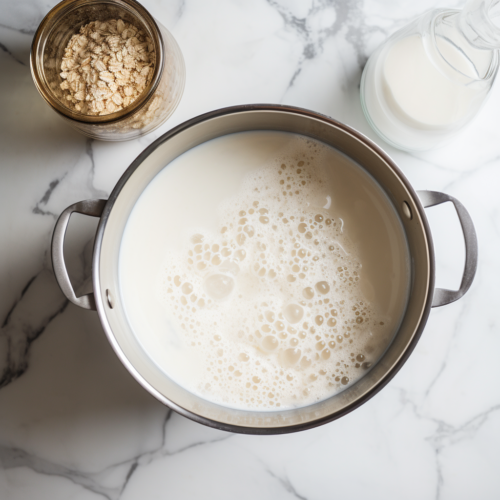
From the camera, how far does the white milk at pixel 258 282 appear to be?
2.25 feet

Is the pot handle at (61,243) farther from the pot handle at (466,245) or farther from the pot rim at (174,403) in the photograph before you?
the pot handle at (466,245)

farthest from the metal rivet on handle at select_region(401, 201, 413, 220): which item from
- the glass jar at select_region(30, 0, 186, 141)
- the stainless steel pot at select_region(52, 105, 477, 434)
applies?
the glass jar at select_region(30, 0, 186, 141)

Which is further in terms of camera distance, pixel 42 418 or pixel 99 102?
pixel 42 418

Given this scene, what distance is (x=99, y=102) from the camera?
23.8 inches

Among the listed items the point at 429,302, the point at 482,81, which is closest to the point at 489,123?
the point at 482,81

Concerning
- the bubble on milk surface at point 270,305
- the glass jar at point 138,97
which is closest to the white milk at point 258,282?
the bubble on milk surface at point 270,305

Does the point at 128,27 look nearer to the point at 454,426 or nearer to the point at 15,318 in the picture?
the point at 15,318

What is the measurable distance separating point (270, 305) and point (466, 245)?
1.04 feet

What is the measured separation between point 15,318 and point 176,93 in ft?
1.61

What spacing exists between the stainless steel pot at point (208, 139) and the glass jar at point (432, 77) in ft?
0.32

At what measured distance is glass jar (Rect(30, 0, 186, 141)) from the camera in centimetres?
59

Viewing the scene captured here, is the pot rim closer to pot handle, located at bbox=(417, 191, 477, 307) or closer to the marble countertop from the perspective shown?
pot handle, located at bbox=(417, 191, 477, 307)

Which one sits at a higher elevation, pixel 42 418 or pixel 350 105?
pixel 350 105

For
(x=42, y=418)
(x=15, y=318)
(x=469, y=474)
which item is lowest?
(x=42, y=418)
